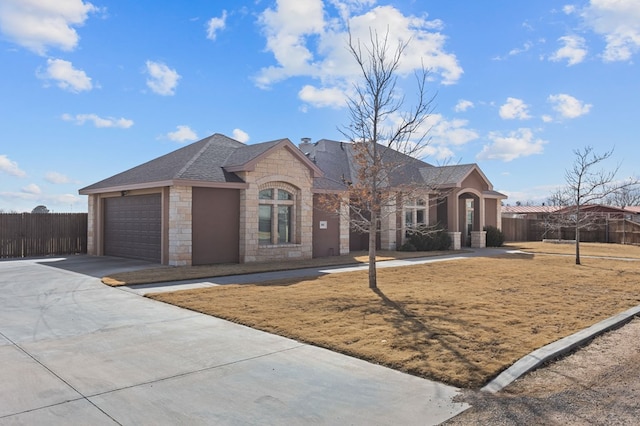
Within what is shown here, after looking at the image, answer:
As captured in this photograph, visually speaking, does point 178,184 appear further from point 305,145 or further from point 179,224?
point 305,145

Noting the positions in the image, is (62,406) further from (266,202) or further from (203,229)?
(266,202)

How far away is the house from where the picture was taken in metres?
16.3

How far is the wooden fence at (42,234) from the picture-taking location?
2073 centimetres

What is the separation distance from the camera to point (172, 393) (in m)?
4.81

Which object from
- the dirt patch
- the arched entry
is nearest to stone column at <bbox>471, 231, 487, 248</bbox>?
the arched entry

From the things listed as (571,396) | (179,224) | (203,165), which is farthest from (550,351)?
(203,165)

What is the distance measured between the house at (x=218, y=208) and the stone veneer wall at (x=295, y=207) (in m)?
0.04

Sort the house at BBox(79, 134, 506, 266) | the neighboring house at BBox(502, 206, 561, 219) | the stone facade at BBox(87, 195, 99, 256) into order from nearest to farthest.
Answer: the house at BBox(79, 134, 506, 266), the stone facade at BBox(87, 195, 99, 256), the neighboring house at BBox(502, 206, 561, 219)

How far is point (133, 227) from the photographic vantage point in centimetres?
1897

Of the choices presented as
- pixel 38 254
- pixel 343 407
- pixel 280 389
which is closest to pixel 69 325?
pixel 280 389

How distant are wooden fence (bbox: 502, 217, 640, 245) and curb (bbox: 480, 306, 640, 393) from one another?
28.9 m

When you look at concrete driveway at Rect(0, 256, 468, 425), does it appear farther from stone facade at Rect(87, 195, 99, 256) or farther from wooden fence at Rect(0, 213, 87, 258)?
wooden fence at Rect(0, 213, 87, 258)

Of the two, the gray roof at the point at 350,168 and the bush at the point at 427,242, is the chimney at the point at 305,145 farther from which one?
the bush at the point at 427,242

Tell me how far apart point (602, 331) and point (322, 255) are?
13857mm
